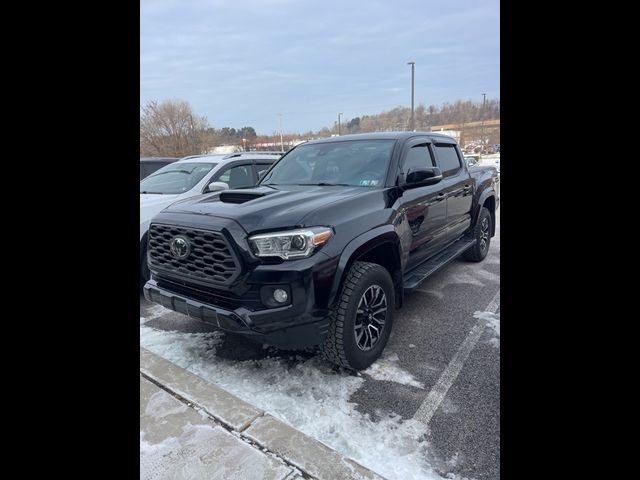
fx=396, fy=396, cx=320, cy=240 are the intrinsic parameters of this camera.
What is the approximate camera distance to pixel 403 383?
115 inches

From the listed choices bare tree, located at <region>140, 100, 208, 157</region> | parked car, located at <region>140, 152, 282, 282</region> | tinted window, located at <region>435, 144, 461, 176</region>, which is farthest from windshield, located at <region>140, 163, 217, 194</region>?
bare tree, located at <region>140, 100, 208, 157</region>

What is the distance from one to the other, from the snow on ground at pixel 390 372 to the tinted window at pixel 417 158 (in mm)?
1737

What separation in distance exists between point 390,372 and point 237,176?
4.26 metres

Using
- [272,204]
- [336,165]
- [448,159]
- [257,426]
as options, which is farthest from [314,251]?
[448,159]

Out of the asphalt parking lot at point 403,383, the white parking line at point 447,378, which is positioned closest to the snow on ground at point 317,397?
the asphalt parking lot at point 403,383

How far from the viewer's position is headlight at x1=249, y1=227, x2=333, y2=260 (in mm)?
2592

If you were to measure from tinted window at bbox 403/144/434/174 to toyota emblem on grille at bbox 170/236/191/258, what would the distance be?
2.10 m

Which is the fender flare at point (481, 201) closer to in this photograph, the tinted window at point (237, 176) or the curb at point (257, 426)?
the tinted window at point (237, 176)

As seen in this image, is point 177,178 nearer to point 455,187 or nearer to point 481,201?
point 455,187

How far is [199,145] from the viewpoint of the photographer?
27969mm

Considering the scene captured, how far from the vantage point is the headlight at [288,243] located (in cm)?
259
